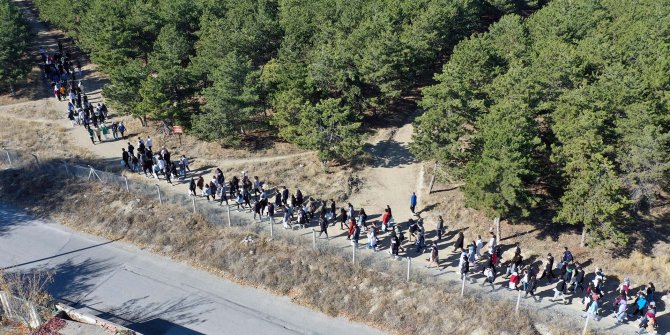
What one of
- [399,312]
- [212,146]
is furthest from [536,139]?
[212,146]

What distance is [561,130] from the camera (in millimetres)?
27203

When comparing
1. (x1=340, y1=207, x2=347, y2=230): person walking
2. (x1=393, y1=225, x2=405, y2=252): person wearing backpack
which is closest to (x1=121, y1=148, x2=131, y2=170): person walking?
(x1=340, y1=207, x2=347, y2=230): person walking

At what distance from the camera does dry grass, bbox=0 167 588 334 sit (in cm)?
2214

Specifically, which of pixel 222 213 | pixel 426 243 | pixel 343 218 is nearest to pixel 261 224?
pixel 222 213

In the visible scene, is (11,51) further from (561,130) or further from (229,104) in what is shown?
(561,130)

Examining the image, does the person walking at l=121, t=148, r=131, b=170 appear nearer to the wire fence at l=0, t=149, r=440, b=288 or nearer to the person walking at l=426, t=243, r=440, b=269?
the wire fence at l=0, t=149, r=440, b=288

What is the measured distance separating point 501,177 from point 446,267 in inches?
198

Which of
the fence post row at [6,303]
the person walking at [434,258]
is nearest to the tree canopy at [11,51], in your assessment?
the fence post row at [6,303]

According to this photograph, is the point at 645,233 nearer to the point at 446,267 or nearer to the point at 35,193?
the point at 446,267

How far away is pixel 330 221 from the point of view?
91.0 ft

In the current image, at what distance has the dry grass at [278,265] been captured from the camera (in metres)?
22.1

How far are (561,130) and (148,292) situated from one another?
22.2 meters

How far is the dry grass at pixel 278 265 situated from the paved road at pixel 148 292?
0.66m

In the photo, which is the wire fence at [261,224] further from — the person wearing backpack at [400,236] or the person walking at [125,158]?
the person walking at [125,158]
